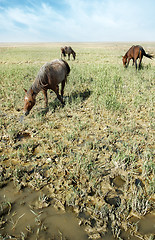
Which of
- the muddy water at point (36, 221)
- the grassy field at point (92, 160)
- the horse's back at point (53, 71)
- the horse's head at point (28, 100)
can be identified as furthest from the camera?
the horse's back at point (53, 71)

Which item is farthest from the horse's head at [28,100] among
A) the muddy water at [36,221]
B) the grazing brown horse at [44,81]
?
the muddy water at [36,221]

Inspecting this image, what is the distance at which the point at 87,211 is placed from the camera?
2.19 meters

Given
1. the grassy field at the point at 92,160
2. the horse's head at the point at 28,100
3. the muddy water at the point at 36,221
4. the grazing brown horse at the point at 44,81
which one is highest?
the grazing brown horse at the point at 44,81

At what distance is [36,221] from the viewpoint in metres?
2.05

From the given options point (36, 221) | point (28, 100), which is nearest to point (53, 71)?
point (28, 100)

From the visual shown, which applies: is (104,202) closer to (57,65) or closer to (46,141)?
(46,141)

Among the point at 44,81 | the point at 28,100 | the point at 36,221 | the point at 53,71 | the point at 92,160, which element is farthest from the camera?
the point at 53,71

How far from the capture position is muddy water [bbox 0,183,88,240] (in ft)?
6.25

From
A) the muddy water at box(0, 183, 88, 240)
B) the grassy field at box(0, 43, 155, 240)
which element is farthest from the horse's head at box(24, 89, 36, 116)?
the muddy water at box(0, 183, 88, 240)

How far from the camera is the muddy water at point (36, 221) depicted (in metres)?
1.91

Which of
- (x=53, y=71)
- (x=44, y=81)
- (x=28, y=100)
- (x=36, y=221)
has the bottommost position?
(x=36, y=221)

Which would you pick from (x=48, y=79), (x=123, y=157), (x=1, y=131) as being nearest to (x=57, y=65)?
(x=48, y=79)

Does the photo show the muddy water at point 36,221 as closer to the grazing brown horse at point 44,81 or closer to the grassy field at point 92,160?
the grassy field at point 92,160

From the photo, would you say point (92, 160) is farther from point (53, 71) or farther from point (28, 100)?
point (53, 71)
